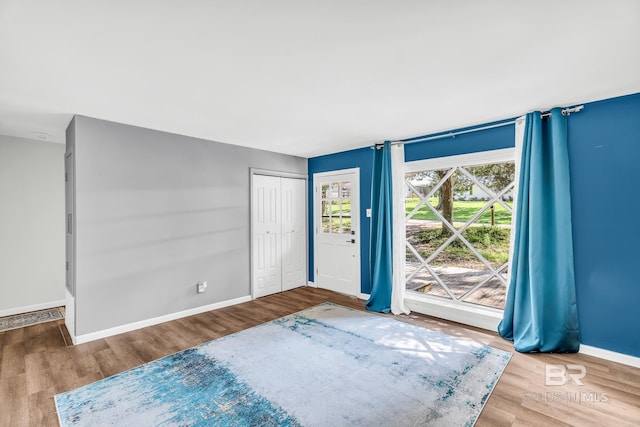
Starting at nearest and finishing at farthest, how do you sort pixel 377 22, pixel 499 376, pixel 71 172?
pixel 377 22, pixel 499 376, pixel 71 172

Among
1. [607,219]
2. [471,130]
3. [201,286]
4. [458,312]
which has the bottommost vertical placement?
[458,312]

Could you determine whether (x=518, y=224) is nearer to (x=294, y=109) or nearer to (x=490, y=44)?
(x=490, y=44)

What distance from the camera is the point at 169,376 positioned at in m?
2.46

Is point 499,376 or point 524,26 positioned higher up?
point 524,26

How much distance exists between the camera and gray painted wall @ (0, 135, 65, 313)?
12.8ft

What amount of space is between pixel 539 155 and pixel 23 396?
16.0ft

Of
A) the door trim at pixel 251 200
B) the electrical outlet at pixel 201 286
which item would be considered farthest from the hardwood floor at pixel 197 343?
the door trim at pixel 251 200

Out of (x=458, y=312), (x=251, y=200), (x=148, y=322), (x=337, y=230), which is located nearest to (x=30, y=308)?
(x=148, y=322)

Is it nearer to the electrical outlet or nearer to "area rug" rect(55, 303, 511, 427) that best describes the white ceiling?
the electrical outlet

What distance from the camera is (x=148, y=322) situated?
3557 mm

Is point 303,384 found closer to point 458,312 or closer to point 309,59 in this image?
Result: point 458,312

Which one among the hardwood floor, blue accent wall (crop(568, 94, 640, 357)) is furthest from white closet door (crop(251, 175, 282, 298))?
blue accent wall (crop(568, 94, 640, 357))

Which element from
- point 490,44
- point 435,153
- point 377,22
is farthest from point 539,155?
point 377,22

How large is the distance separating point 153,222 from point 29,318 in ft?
7.03
